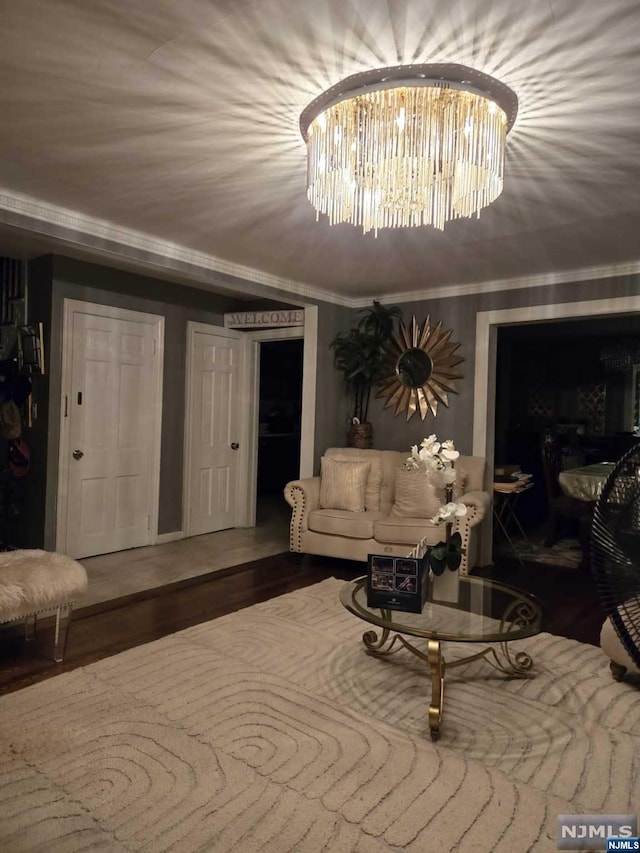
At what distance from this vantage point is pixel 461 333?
4789 mm

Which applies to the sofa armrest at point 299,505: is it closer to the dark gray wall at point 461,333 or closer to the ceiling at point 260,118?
the dark gray wall at point 461,333

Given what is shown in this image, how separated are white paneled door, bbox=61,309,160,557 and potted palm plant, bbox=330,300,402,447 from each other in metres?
1.71

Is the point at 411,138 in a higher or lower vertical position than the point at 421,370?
higher

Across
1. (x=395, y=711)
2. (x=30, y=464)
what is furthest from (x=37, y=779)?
(x=30, y=464)

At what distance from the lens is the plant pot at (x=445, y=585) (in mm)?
2621

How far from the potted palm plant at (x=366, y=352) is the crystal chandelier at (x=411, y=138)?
9.18 feet

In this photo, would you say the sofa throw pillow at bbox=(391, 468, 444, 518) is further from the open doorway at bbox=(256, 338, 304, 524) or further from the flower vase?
the open doorway at bbox=(256, 338, 304, 524)

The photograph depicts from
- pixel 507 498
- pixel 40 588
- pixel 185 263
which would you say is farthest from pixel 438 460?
pixel 507 498

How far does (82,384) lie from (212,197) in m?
2.17

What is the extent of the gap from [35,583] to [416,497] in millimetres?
2702

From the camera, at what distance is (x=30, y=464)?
4262 millimetres

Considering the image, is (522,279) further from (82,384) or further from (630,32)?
(82,384)

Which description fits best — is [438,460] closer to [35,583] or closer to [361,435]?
[35,583]

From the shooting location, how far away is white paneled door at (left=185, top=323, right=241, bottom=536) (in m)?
5.23
